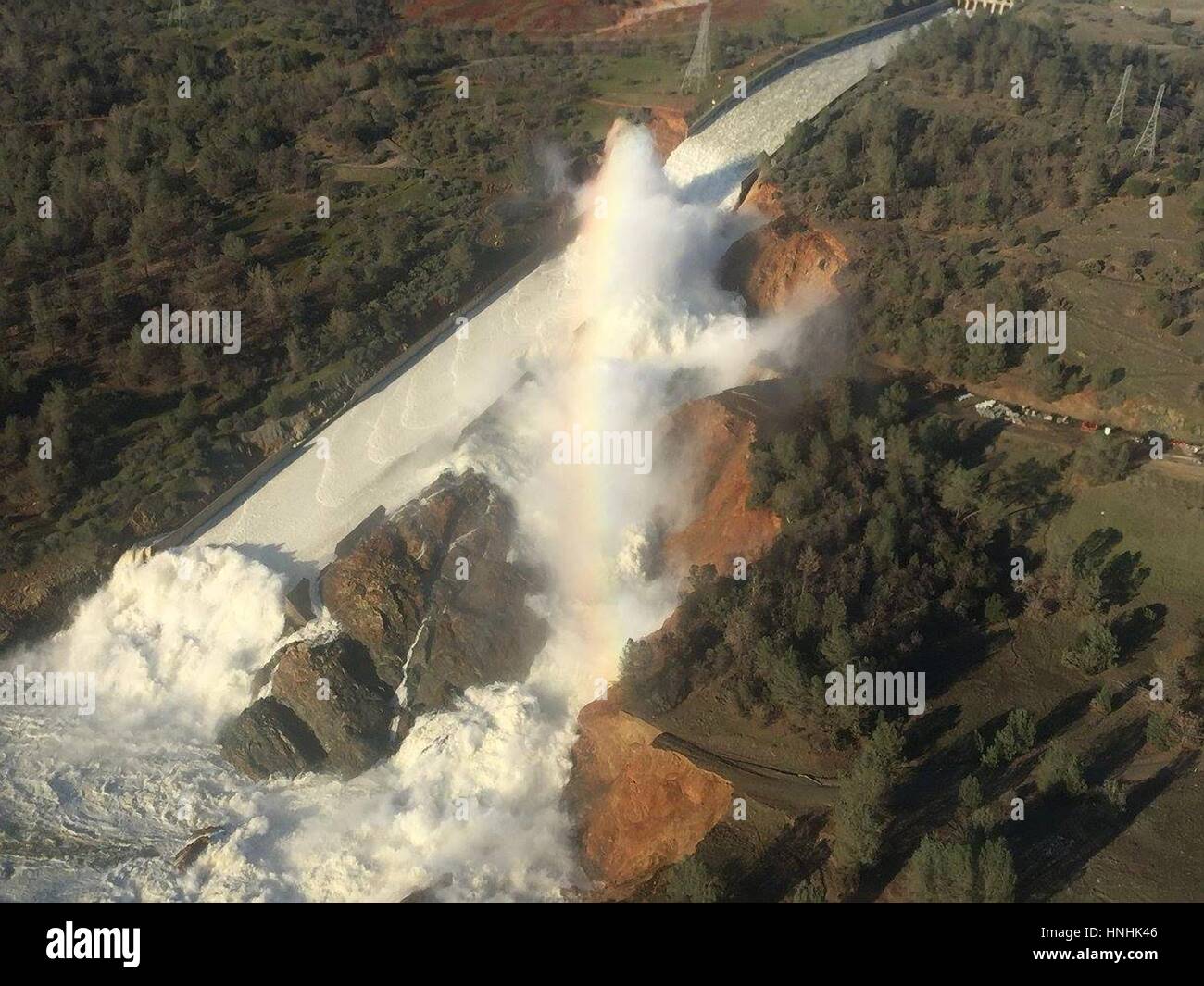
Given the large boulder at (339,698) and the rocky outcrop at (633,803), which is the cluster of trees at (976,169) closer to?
the rocky outcrop at (633,803)

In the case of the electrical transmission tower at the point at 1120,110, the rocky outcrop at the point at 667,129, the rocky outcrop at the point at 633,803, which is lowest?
the rocky outcrop at the point at 633,803

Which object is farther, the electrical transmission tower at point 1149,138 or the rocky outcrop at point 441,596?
the electrical transmission tower at point 1149,138

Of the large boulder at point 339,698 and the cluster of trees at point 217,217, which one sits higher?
the cluster of trees at point 217,217

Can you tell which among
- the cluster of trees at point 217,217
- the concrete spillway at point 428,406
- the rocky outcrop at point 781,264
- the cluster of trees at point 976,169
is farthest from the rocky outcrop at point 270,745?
the cluster of trees at point 976,169

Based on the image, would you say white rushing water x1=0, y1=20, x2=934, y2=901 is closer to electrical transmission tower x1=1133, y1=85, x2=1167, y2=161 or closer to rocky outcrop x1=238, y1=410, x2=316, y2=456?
rocky outcrop x1=238, y1=410, x2=316, y2=456

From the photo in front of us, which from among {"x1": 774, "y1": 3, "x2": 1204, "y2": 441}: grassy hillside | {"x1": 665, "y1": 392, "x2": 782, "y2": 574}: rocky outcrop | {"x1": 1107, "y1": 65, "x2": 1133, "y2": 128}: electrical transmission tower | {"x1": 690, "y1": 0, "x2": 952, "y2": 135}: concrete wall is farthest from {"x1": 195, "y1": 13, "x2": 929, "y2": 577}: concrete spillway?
{"x1": 1107, "y1": 65, "x2": 1133, "y2": 128}: electrical transmission tower

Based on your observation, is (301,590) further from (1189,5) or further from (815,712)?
(1189,5)
